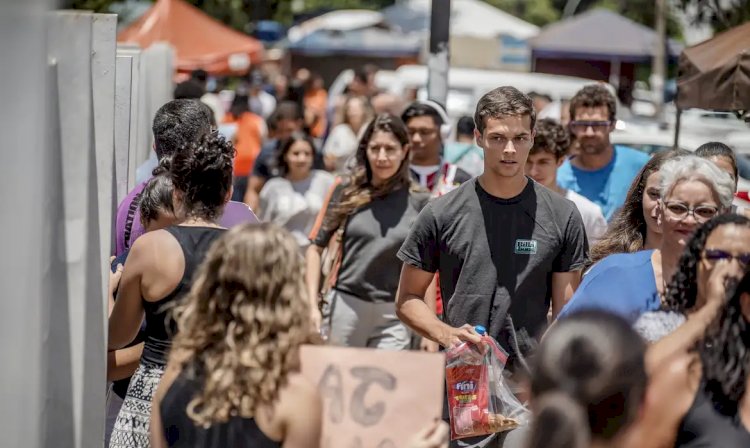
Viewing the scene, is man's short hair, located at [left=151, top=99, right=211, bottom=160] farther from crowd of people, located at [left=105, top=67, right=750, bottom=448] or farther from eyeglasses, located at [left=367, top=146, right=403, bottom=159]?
eyeglasses, located at [left=367, top=146, right=403, bottom=159]

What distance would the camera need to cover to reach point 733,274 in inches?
140

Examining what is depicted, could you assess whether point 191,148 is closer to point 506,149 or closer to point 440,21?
point 506,149

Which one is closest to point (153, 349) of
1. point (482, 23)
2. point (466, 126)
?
point (466, 126)

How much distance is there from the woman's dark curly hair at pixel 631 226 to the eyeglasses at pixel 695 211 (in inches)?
41.3

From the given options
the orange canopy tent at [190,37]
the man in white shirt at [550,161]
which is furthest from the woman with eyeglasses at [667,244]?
the orange canopy tent at [190,37]

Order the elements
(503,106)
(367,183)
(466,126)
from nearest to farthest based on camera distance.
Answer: (503,106) → (367,183) → (466,126)

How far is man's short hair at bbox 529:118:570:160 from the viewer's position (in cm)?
740

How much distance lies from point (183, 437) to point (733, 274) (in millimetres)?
1561

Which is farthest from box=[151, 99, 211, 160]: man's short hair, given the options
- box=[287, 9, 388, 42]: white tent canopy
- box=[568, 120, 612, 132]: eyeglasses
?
box=[287, 9, 388, 42]: white tent canopy

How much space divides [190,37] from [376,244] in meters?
15.3

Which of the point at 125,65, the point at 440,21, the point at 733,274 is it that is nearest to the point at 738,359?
the point at 733,274

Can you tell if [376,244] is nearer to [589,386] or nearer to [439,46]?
[439,46]

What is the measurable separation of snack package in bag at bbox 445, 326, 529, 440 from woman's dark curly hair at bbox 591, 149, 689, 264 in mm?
738

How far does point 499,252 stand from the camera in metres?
5.36
